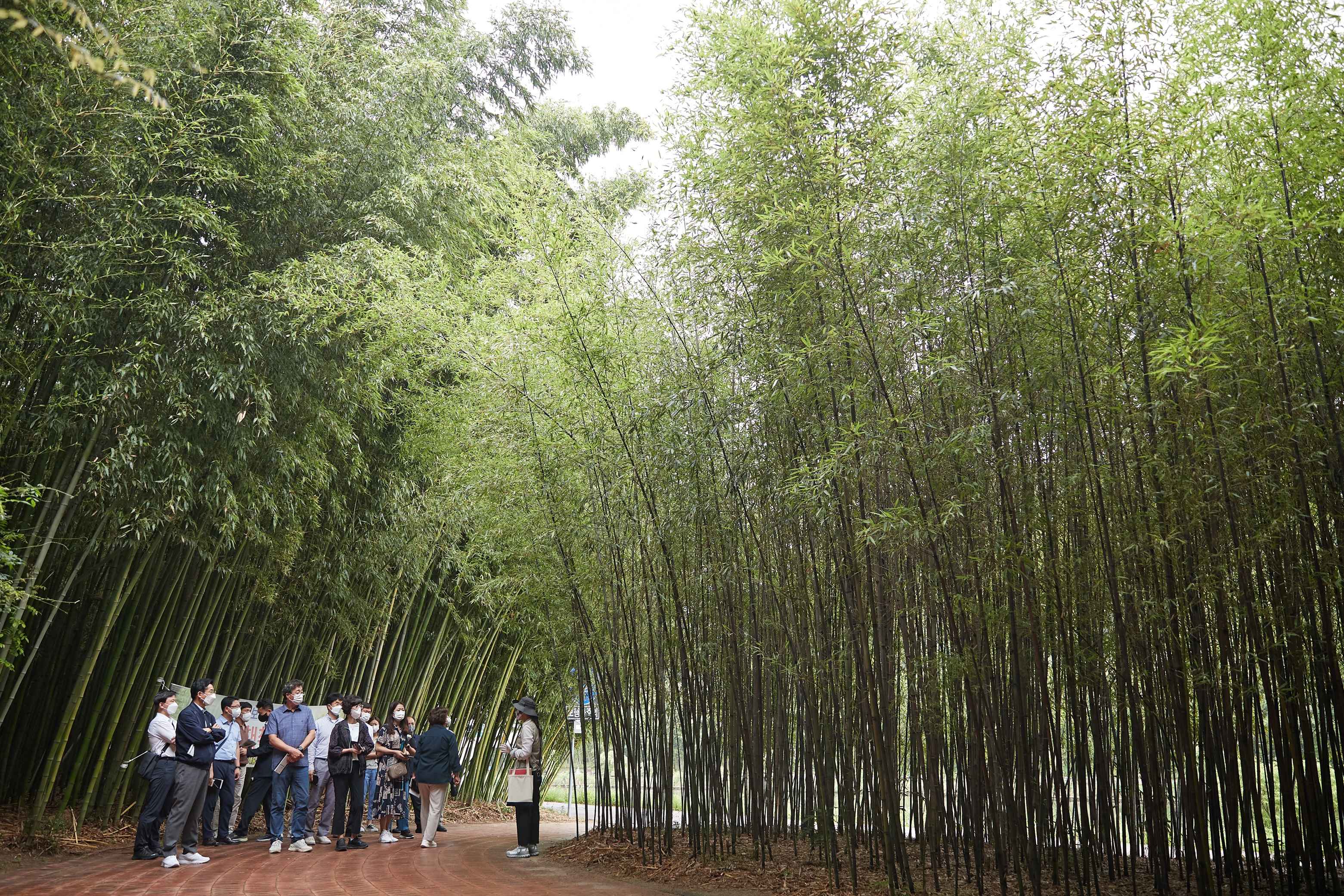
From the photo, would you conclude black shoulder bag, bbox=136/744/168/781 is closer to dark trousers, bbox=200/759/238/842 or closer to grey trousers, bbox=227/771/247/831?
dark trousers, bbox=200/759/238/842

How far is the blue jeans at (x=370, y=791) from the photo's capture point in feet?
25.2

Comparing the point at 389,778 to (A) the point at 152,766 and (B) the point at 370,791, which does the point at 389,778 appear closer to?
(B) the point at 370,791

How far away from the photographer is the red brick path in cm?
439

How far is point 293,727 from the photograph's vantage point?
237 inches

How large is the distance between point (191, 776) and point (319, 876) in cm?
95

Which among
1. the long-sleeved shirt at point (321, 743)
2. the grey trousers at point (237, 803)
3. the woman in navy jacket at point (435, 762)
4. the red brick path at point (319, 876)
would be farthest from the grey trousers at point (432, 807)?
the grey trousers at point (237, 803)

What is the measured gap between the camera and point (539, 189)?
6527 millimetres

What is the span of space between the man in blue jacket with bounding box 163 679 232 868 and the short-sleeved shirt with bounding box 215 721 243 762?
24.0 inches

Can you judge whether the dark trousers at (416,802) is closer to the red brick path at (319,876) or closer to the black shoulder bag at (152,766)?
the red brick path at (319,876)

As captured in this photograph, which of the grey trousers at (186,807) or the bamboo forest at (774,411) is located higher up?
the bamboo forest at (774,411)

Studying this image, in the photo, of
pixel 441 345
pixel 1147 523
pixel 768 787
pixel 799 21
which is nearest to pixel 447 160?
pixel 441 345

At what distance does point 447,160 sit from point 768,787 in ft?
16.3

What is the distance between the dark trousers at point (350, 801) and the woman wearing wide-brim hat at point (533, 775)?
105 centimetres

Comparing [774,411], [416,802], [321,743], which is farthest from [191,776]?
[774,411]
